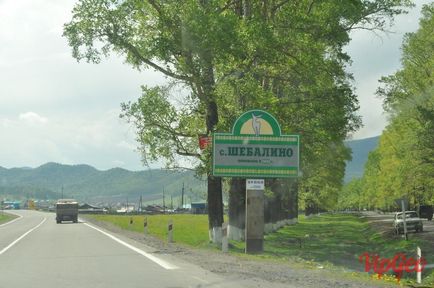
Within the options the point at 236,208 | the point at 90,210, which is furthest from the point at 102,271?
the point at 90,210

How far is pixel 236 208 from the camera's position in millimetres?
30719

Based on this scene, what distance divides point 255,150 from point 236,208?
9.87 metres

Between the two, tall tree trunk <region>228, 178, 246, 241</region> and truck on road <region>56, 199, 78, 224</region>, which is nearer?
tall tree trunk <region>228, 178, 246, 241</region>

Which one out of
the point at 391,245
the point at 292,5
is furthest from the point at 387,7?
the point at 391,245

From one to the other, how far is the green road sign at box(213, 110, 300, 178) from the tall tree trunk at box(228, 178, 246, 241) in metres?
9.58

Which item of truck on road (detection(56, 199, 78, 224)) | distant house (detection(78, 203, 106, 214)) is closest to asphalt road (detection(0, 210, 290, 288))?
truck on road (detection(56, 199, 78, 224))

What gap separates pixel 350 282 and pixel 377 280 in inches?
42.3

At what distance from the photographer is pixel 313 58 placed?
2530cm

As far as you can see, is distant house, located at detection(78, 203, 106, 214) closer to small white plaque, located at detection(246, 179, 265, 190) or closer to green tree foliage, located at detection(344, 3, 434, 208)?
green tree foliage, located at detection(344, 3, 434, 208)

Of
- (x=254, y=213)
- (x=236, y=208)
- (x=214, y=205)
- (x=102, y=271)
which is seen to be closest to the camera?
(x=102, y=271)

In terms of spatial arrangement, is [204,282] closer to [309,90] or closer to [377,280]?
[377,280]

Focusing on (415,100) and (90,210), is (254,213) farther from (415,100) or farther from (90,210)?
(90,210)

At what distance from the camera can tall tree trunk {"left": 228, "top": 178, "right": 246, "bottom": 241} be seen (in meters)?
30.8

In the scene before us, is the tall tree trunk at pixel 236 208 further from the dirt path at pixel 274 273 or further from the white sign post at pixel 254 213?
the dirt path at pixel 274 273
